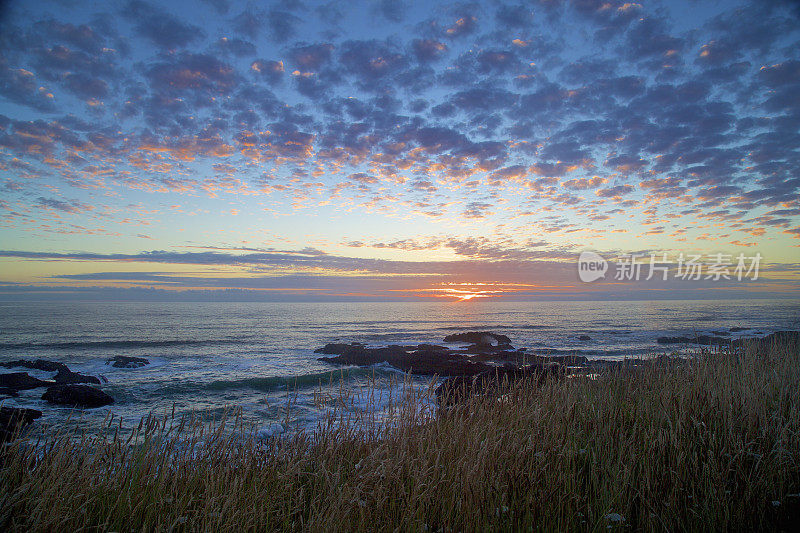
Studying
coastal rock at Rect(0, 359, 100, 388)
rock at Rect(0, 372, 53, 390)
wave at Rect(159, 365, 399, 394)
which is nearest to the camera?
rock at Rect(0, 372, 53, 390)

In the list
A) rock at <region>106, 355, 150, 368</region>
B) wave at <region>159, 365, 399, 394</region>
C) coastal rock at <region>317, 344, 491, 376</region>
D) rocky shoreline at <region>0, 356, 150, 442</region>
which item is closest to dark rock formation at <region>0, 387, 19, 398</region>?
rocky shoreline at <region>0, 356, 150, 442</region>

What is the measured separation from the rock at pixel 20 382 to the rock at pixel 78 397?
11.4 feet

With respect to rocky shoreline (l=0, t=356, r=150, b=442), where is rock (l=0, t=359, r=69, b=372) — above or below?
below

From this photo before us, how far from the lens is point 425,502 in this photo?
3.60 meters

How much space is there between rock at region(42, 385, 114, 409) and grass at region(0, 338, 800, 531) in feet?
43.3

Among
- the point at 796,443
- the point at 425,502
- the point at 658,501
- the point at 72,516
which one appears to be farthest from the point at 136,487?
the point at 796,443

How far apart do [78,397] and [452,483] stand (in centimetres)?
1736

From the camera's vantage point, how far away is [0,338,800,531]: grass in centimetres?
343

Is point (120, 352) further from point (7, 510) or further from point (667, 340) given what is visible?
point (667, 340)

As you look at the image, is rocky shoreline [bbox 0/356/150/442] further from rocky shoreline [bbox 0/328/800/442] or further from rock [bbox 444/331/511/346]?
rock [bbox 444/331/511/346]

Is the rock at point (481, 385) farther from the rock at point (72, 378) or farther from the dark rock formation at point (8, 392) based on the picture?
the dark rock formation at point (8, 392)

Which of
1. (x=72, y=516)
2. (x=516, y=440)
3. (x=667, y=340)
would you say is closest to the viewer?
(x=72, y=516)

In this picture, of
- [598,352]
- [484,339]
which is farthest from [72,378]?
[598,352]

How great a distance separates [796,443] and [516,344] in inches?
1249
